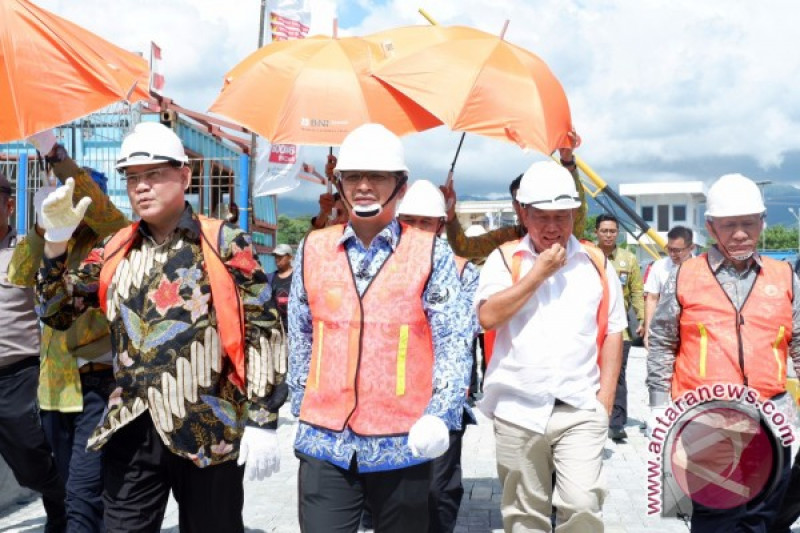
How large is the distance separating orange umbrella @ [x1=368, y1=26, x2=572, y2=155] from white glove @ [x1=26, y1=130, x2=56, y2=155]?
1925 millimetres

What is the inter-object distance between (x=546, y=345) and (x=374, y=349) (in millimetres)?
1110

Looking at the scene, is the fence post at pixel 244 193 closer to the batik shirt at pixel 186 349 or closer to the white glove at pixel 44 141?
the white glove at pixel 44 141

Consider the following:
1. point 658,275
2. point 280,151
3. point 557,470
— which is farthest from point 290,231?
point 557,470

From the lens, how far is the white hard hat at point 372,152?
10.4ft

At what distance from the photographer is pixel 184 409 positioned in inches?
126

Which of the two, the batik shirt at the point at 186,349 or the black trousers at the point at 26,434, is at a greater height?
the batik shirt at the point at 186,349

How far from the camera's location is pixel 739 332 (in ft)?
13.9

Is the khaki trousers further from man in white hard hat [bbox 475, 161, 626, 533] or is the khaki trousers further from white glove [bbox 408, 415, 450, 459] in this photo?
white glove [bbox 408, 415, 450, 459]

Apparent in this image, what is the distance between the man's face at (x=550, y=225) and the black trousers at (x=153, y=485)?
1.71 meters

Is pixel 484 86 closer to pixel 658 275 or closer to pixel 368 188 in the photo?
pixel 368 188

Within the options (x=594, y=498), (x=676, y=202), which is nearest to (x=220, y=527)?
(x=594, y=498)

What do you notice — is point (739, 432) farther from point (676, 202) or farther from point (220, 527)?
point (676, 202)

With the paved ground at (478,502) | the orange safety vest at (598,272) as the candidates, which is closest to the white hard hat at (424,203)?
the orange safety vest at (598,272)

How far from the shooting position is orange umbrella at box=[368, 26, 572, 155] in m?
4.75
